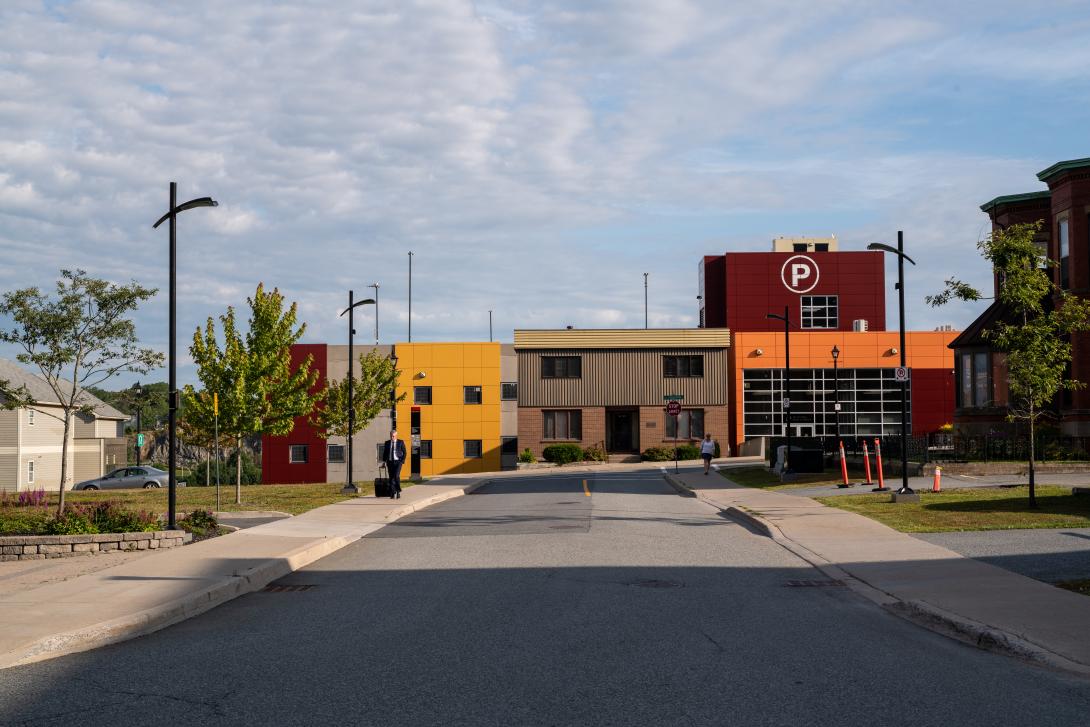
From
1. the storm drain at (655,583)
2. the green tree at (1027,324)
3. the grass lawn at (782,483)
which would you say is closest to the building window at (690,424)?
the grass lawn at (782,483)

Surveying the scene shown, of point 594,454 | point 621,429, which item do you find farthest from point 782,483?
point 621,429

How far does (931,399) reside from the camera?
65688 millimetres

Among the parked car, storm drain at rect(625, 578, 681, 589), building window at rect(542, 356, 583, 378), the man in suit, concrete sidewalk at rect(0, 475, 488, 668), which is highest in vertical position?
building window at rect(542, 356, 583, 378)

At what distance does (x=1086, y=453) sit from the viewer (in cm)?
3341

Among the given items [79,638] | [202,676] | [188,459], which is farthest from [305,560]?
[188,459]

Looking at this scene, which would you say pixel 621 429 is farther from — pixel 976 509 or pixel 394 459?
pixel 976 509

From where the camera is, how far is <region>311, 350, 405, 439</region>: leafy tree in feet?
167

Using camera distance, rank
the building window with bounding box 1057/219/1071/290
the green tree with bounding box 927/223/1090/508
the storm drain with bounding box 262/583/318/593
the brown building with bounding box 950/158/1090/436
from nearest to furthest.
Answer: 1. the storm drain with bounding box 262/583/318/593
2. the green tree with bounding box 927/223/1090/508
3. the brown building with bounding box 950/158/1090/436
4. the building window with bounding box 1057/219/1071/290

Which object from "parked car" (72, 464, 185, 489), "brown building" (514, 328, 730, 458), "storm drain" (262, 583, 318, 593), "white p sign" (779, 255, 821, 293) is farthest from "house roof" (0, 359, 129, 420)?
"storm drain" (262, 583, 318, 593)

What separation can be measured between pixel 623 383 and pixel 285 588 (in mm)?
52141

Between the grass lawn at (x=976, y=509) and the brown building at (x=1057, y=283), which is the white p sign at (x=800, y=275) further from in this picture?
the grass lawn at (x=976, y=509)

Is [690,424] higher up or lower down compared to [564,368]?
lower down

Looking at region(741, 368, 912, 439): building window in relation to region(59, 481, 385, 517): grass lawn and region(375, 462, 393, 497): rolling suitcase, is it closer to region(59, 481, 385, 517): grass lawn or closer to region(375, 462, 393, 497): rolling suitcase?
region(59, 481, 385, 517): grass lawn

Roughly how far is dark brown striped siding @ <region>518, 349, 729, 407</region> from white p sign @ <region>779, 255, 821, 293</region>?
44.4 ft
